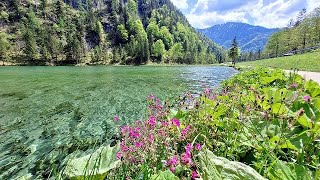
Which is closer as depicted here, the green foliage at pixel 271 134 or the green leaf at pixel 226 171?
the green leaf at pixel 226 171

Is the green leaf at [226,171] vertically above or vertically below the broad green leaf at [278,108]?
below

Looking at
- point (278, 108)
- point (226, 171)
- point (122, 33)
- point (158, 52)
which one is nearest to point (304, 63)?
point (278, 108)

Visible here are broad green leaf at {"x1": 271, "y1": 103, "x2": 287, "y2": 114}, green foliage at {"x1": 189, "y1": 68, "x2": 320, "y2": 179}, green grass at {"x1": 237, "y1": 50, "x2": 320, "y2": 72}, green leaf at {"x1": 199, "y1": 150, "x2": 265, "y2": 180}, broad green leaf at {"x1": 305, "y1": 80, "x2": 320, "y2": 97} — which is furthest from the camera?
green grass at {"x1": 237, "y1": 50, "x2": 320, "y2": 72}

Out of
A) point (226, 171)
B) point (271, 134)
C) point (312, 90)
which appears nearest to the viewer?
point (226, 171)

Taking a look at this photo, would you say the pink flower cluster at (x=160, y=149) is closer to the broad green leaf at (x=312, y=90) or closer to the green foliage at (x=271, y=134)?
the green foliage at (x=271, y=134)

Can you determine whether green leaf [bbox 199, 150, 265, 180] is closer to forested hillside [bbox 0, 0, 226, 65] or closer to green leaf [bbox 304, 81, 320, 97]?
green leaf [bbox 304, 81, 320, 97]

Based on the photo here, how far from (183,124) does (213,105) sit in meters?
0.84

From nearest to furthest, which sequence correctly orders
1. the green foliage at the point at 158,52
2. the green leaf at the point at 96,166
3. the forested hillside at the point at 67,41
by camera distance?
the green leaf at the point at 96,166, the forested hillside at the point at 67,41, the green foliage at the point at 158,52

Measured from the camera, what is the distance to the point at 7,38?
152125 millimetres

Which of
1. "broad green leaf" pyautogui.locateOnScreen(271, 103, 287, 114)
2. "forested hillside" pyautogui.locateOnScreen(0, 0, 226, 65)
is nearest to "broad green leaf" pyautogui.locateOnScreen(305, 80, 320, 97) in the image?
"broad green leaf" pyautogui.locateOnScreen(271, 103, 287, 114)

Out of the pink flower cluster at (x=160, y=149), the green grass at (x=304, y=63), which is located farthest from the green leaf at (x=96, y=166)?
the green grass at (x=304, y=63)

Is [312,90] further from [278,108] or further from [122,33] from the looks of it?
[122,33]

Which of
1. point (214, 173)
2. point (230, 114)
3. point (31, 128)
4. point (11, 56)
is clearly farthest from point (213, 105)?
point (11, 56)

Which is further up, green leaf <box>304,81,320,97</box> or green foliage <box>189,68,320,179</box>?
green leaf <box>304,81,320,97</box>
